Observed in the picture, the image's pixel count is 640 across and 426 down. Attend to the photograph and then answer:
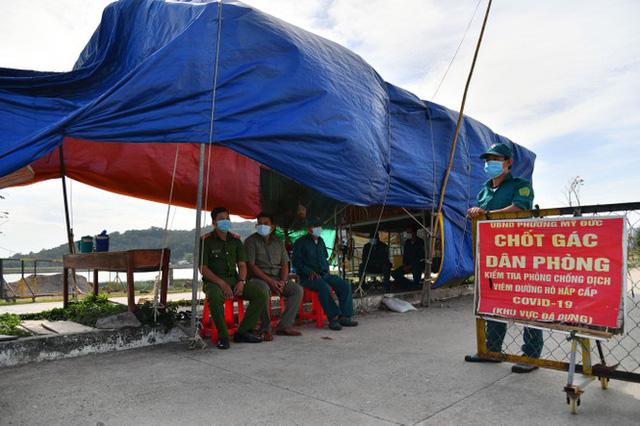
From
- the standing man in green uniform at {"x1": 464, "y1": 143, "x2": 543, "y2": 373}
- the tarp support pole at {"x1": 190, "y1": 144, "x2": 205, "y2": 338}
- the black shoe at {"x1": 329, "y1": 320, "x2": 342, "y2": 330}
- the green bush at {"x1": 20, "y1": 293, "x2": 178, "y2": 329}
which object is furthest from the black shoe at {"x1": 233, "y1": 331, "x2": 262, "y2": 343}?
the standing man in green uniform at {"x1": 464, "y1": 143, "x2": 543, "y2": 373}

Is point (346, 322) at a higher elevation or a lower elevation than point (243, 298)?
lower

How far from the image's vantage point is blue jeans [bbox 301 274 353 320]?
5.87m

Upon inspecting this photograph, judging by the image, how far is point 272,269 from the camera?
565 centimetres

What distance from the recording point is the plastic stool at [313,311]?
592 cm

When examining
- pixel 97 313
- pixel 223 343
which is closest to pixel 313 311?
pixel 223 343

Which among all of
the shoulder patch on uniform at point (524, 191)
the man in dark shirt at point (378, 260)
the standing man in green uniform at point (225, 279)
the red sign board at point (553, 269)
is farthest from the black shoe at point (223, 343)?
the man in dark shirt at point (378, 260)

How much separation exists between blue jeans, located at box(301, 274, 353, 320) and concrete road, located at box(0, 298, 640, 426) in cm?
118

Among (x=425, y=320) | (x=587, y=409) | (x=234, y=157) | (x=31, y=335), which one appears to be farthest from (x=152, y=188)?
(x=587, y=409)

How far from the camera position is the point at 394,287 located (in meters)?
10.2

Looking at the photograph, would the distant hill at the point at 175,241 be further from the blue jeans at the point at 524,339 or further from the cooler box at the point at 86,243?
the blue jeans at the point at 524,339

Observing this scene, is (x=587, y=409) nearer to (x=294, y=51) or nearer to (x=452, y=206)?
(x=294, y=51)

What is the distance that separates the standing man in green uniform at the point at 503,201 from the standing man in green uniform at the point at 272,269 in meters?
2.26

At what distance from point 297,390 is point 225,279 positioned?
211cm

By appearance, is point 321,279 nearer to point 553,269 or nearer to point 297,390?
point 297,390
